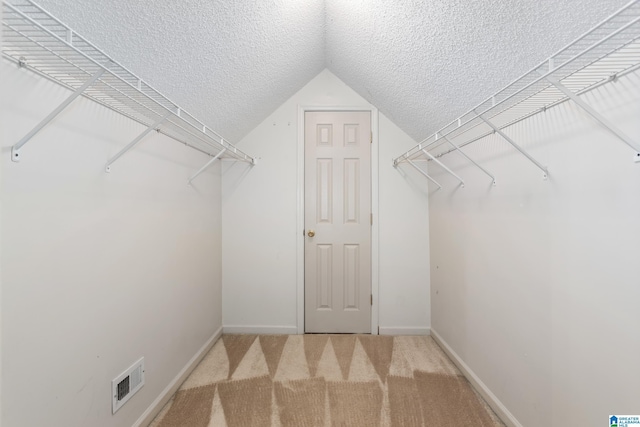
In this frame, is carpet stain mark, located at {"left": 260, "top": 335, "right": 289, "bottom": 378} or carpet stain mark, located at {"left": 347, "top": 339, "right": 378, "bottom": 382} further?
carpet stain mark, located at {"left": 260, "top": 335, "right": 289, "bottom": 378}

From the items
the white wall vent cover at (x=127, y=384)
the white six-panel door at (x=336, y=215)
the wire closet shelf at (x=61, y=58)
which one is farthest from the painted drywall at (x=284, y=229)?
the wire closet shelf at (x=61, y=58)

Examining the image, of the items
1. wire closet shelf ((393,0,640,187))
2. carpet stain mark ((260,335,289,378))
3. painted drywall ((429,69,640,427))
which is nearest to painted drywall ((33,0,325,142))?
wire closet shelf ((393,0,640,187))

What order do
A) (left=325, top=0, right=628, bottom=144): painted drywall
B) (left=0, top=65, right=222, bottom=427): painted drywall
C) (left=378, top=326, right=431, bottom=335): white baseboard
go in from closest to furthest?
(left=0, top=65, right=222, bottom=427): painted drywall < (left=325, top=0, right=628, bottom=144): painted drywall < (left=378, top=326, right=431, bottom=335): white baseboard

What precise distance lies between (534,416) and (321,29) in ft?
8.18

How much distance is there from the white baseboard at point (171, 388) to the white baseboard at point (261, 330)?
Answer: 0.77 ft

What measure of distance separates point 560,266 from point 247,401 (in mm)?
1731

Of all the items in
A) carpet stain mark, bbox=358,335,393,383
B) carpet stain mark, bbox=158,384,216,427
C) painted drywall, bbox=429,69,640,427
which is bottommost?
carpet stain mark, bbox=158,384,216,427

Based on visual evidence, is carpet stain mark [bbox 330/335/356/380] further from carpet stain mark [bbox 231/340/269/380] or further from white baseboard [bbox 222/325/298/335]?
carpet stain mark [bbox 231/340/269/380]

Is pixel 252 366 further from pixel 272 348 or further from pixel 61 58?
pixel 61 58

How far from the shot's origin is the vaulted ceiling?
97 centimetres

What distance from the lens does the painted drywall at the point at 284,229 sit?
2.50 metres

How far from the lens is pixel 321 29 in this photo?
1.93 m

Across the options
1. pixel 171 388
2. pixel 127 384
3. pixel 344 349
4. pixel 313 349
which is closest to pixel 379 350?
pixel 344 349

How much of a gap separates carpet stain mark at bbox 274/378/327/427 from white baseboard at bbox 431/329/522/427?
933 millimetres
